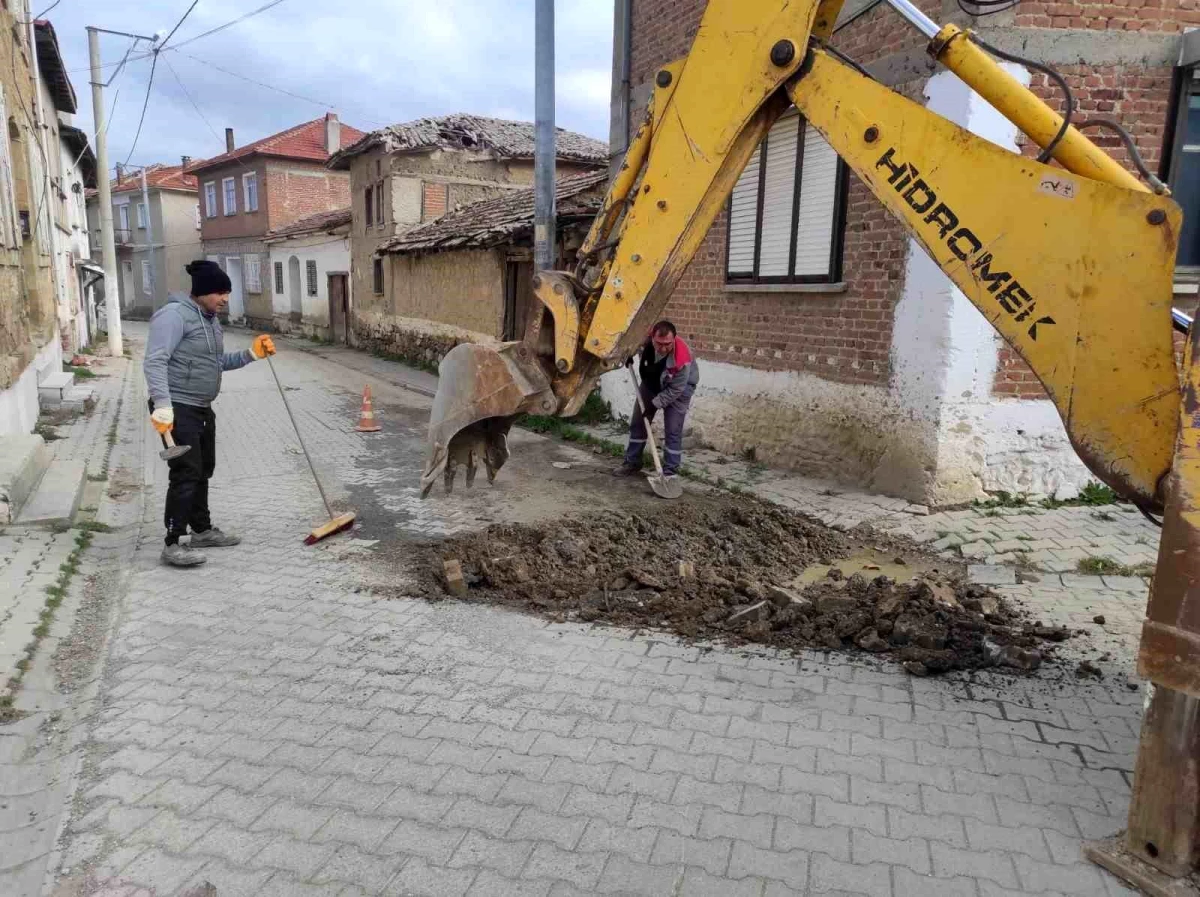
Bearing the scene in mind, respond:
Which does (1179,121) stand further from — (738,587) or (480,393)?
(480,393)

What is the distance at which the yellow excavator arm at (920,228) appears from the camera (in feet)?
8.05

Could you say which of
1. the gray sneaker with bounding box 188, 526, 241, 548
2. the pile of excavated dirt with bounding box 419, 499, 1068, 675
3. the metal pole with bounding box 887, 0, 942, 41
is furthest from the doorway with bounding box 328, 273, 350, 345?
the metal pole with bounding box 887, 0, 942, 41

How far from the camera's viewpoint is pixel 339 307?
76.7 ft

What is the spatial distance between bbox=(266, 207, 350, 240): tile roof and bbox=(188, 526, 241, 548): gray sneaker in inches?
751

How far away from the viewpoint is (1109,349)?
248 cm

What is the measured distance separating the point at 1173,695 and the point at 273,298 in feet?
99.5

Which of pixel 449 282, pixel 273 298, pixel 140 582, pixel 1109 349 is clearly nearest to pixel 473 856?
pixel 1109 349

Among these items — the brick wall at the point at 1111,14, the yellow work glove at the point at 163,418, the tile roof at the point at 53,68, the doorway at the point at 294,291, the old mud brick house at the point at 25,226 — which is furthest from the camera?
the doorway at the point at 294,291

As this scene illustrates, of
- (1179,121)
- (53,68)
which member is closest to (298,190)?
(53,68)

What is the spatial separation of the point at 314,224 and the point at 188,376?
22809mm

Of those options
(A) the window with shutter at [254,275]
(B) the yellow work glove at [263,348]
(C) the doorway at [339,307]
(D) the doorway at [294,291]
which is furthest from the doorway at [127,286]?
(B) the yellow work glove at [263,348]

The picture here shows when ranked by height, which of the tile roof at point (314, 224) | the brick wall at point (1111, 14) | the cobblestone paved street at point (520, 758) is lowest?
the cobblestone paved street at point (520, 758)

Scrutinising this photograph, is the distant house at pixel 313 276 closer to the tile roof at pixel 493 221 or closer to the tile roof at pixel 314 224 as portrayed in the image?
the tile roof at pixel 314 224

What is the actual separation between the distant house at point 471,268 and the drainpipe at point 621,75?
1.72 metres
